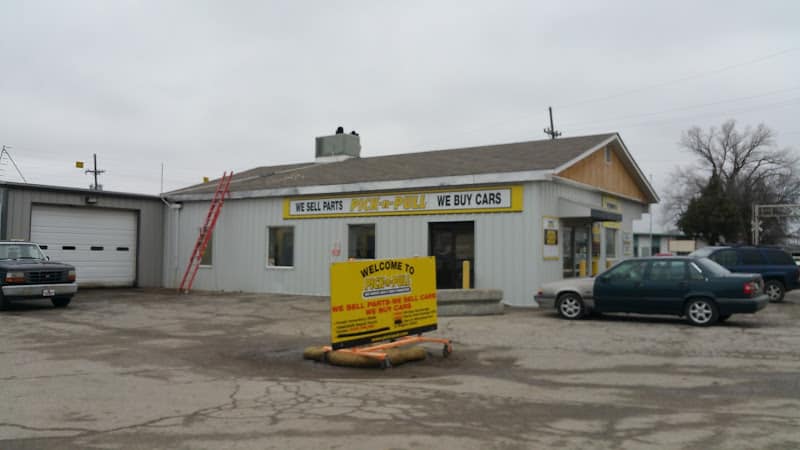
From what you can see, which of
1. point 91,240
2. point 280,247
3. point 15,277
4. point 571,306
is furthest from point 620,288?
point 91,240

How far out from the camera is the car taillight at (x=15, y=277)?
51.0 feet

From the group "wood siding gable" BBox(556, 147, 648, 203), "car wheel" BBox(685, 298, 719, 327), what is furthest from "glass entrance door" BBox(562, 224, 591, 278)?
"car wheel" BBox(685, 298, 719, 327)

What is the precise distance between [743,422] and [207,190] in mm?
20524

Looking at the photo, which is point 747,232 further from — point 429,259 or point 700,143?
point 429,259

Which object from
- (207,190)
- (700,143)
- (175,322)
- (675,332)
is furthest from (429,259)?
(700,143)

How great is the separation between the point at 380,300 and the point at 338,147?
1874 cm

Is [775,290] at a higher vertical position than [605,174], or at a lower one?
lower

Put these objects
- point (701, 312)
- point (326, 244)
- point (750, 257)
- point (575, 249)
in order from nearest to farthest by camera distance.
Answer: point (701, 312) < point (750, 257) < point (575, 249) < point (326, 244)

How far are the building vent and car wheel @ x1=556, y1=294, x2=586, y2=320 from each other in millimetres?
14919

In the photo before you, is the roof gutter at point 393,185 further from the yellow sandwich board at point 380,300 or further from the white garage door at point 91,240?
the yellow sandwich board at point 380,300

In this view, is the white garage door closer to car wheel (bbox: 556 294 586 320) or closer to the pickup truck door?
car wheel (bbox: 556 294 586 320)

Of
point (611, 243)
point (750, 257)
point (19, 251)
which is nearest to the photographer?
point (19, 251)

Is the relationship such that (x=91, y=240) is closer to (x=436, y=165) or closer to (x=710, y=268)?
(x=436, y=165)

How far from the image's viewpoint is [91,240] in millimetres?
23016
